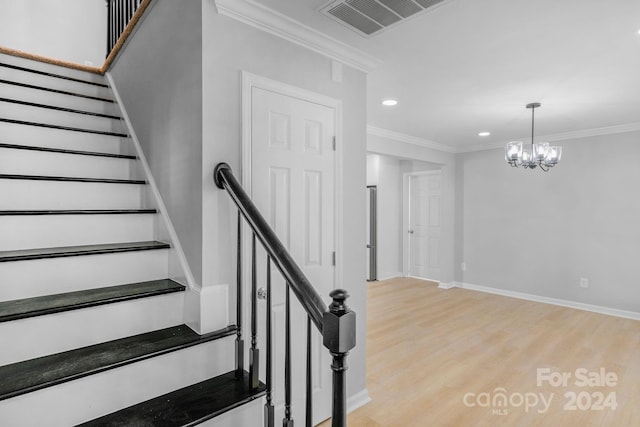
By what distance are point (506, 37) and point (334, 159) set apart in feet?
4.57

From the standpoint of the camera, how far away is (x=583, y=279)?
16.5ft

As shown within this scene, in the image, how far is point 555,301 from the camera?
17.4ft

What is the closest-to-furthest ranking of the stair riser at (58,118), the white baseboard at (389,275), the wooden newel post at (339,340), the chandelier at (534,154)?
the wooden newel post at (339,340)
the stair riser at (58,118)
the chandelier at (534,154)
the white baseboard at (389,275)

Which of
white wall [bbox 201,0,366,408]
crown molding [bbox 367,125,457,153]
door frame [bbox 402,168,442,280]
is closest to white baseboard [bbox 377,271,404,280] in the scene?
door frame [bbox 402,168,442,280]

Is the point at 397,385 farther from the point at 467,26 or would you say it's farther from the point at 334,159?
the point at 467,26

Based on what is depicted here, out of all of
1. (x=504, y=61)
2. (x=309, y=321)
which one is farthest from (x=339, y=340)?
(x=504, y=61)

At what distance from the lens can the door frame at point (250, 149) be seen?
73.8 inches

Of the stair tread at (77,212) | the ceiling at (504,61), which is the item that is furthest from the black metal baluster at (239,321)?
the ceiling at (504,61)

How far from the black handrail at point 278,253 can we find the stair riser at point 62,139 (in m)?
1.40

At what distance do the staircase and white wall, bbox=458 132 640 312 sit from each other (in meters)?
5.48

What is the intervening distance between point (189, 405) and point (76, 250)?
0.98m

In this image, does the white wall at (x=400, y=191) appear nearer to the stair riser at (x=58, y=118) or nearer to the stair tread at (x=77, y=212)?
the stair riser at (x=58, y=118)

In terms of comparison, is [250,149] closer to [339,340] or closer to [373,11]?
[373,11]

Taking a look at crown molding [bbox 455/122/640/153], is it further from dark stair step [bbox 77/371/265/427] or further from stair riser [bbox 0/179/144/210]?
dark stair step [bbox 77/371/265/427]
